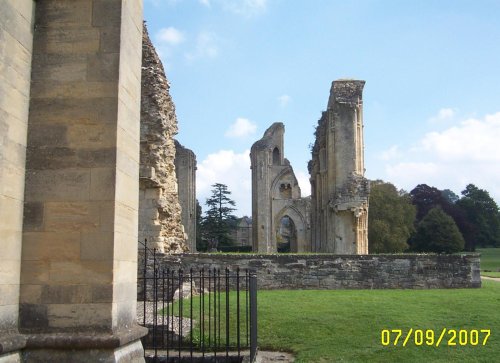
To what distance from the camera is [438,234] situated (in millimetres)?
48344

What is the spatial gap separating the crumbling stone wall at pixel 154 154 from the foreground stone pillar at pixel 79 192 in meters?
11.0

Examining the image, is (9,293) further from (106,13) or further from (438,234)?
(438,234)

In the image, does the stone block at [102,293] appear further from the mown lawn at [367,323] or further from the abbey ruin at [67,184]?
the mown lawn at [367,323]

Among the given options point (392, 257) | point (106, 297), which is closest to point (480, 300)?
point (392, 257)

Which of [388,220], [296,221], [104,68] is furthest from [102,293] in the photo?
[296,221]

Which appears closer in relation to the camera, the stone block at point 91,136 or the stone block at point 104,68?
the stone block at point 91,136

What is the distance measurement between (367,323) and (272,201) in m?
38.9

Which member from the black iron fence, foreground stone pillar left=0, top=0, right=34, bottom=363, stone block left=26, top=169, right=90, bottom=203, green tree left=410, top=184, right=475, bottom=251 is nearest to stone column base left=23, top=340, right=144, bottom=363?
foreground stone pillar left=0, top=0, right=34, bottom=363

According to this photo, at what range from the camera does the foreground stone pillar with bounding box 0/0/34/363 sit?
4.82m

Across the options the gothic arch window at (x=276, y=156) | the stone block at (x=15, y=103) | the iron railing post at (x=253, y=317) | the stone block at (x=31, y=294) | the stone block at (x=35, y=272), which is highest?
the gothic arch window at (x=276, y=156)

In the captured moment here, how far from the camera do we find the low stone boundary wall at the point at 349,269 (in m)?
17.1

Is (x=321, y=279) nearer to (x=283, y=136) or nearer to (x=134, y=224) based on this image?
(x=134, y=224)

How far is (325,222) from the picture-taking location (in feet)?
106
